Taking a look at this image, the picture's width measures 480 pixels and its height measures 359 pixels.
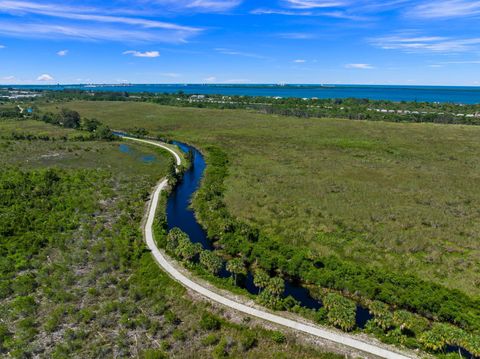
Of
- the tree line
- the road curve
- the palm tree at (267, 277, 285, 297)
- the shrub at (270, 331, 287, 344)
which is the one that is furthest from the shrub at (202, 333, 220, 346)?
the palm tree at (267, 277, 285, 297)

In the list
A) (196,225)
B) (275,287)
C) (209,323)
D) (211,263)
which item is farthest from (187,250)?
(196,225)

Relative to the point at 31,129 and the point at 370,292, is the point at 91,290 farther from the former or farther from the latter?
the point at 31,129

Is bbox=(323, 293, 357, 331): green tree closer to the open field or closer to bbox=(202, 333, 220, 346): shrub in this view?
bbox=(202, 333, 220, 346): shrub

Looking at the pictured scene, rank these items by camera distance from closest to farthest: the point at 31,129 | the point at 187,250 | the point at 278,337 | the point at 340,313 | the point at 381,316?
the point at 278,337 < the point at 340,313 < the point at 381,316 < the point at 187,250 < the point at 31,129

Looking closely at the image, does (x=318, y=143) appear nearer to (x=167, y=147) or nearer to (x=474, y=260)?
(x=167, y=147)

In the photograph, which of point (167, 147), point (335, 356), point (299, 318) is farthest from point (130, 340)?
point (167, 147)

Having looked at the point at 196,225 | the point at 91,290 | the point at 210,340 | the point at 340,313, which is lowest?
the point at 210,340

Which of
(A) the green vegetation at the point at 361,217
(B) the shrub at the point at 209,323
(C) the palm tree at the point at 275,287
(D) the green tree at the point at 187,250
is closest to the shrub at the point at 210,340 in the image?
(B) the shrub at the point at 209,323

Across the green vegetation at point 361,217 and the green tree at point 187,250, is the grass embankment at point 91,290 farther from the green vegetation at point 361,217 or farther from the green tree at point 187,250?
the green vegetation at point 361,217
